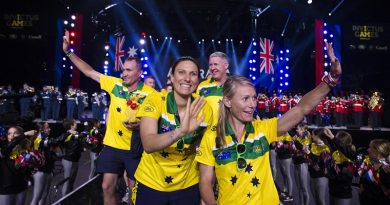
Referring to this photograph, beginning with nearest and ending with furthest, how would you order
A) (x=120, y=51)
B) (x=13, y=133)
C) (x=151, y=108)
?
(x=151, y=108) < (x=13, y=133) < (x=120, y=51)

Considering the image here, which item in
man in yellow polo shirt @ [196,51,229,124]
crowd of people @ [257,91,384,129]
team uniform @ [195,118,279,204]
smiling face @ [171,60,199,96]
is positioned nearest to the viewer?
team uniform @ [195,118,279,204]

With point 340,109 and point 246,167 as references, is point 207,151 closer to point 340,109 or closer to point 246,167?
point 246,167

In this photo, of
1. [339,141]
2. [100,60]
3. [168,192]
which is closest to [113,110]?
[168,192]

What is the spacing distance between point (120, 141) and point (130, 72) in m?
1.07

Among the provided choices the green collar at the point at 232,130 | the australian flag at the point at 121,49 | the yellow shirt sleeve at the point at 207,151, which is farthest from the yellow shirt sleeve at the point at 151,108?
the australian flag at the point at 121,49

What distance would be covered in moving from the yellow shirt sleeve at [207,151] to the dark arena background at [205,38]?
724 inches

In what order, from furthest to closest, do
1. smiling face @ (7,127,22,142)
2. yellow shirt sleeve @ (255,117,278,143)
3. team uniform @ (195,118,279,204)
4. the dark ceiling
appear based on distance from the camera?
the dark ceiling, smiling face @ (7,127,22,142), yellow shirt sleeve @ (255,117,278,143), team uniform @ (195,118,279,204)

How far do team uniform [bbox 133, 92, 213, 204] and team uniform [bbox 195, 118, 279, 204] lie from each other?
0.27m

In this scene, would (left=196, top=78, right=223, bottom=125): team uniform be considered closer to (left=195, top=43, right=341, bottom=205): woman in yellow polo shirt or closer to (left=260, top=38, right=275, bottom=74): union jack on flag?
(left=195, top=43, right=341, bottom=205): woman in yellow polo shirt

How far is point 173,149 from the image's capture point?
3.18 m

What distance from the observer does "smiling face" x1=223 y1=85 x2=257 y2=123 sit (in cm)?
292

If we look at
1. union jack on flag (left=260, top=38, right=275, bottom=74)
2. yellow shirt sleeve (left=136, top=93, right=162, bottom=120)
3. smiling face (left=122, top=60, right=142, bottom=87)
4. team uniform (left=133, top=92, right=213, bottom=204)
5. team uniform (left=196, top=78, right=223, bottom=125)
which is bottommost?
team uniform (left=133, top=92, right=213, bottom=204)

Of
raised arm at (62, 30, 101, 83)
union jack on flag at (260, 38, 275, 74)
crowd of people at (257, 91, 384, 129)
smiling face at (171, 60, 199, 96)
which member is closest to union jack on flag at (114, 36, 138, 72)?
union jack on flag at (260, 38, 275, 74)

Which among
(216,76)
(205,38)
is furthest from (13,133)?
(205,38)
